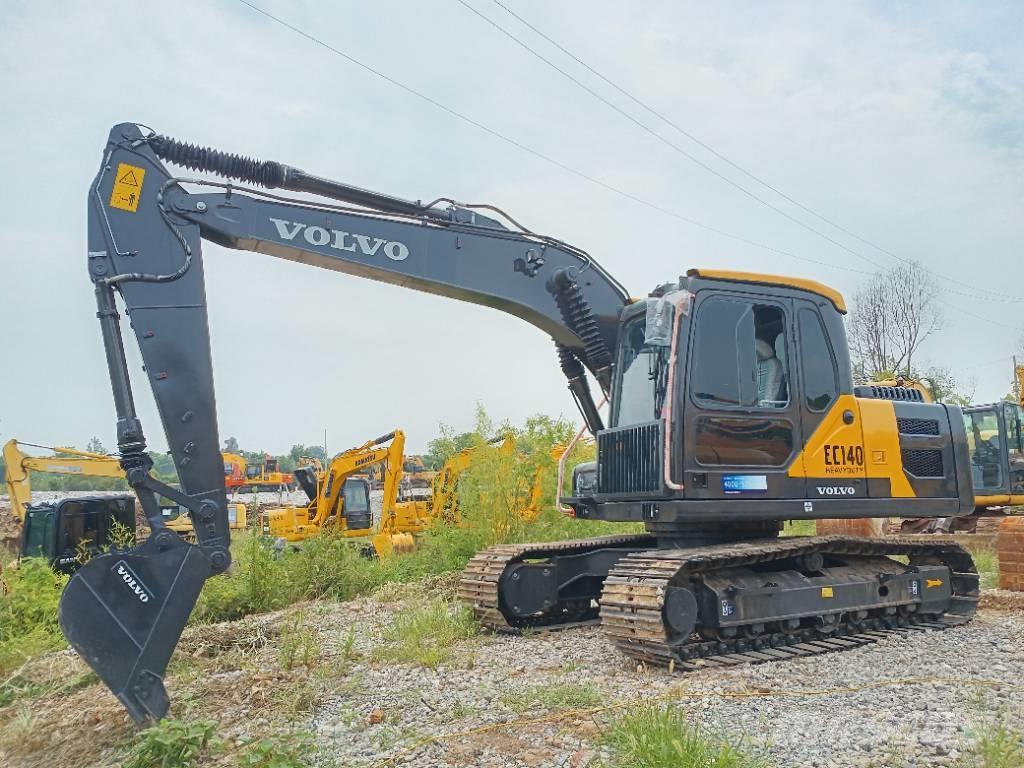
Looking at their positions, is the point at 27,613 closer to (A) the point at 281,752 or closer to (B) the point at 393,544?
(A) the point at 281,752

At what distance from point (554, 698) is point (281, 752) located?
1.58m

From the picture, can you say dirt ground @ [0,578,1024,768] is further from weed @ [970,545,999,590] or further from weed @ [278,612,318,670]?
weed @ [970,545,999,590]

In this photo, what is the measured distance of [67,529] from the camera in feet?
44.0

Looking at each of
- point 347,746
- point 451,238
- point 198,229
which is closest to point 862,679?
point 347,746

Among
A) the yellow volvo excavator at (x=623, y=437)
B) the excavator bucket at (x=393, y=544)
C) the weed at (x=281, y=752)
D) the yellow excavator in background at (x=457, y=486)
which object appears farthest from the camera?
the excavator bucket at (x=393, y=544)

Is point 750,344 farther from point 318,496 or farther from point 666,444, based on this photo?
point 318,496

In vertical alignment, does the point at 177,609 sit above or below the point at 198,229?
below

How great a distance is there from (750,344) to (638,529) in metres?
6.69

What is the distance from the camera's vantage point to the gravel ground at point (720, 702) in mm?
4301

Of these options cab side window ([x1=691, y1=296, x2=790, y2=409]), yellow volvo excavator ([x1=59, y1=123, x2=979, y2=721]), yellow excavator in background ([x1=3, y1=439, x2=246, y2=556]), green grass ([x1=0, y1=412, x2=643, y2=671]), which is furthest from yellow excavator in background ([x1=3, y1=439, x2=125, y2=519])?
cab side window ([x1=691, y1=296, x2=790, y2=409])

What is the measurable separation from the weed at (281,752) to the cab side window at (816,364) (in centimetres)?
454

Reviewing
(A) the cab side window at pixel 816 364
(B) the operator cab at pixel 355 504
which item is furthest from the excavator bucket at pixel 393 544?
(A) the cab side window at pixel 816 364

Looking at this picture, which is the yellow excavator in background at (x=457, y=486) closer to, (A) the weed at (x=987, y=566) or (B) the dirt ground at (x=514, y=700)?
(B) the dirt ground at (x=514, y=700)

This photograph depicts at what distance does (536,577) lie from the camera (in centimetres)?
782
